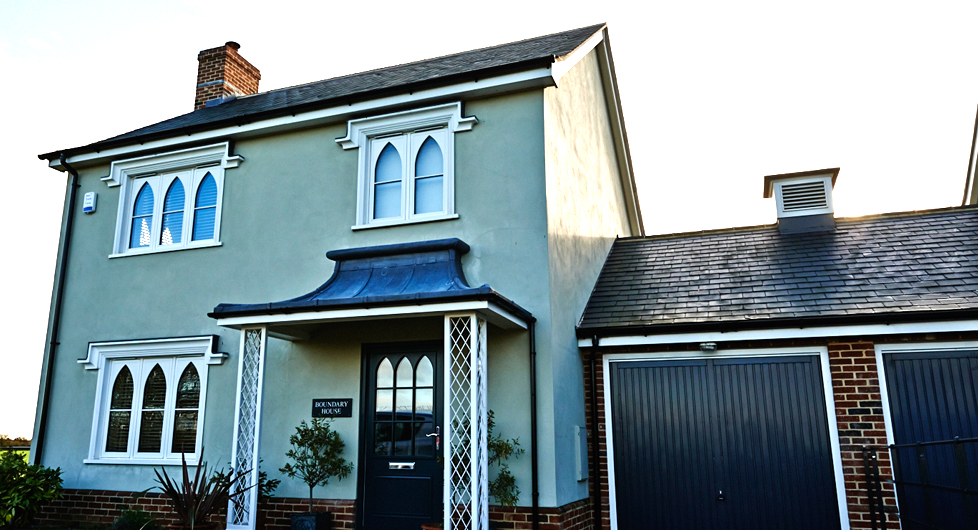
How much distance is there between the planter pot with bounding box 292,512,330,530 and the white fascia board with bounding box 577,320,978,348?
382cm

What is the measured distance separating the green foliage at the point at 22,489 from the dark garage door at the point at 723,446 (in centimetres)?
765

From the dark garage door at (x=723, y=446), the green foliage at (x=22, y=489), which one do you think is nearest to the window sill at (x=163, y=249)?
the green foliage at (x=22, y=489)

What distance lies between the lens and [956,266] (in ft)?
31.0

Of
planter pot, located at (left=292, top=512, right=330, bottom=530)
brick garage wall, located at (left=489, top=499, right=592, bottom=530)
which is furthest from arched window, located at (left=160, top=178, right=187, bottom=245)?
brick garage wall, located at (left=489, top=499, right=592, bottom=530)

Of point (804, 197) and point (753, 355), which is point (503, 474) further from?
point (804, 197)

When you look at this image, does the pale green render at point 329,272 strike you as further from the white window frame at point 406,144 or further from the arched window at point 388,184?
the arched window at point 388,184

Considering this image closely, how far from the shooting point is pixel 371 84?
11.9 metres

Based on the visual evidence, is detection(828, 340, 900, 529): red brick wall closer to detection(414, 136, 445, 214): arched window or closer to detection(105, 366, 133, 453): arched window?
detection(414, 136, 445, 214): arched window

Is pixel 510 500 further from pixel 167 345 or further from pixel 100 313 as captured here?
Result: pixel 100 313

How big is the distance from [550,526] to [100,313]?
752cm

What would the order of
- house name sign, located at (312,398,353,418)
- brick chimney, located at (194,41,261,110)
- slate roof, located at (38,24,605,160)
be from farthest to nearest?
brick chimney, located at (194,41,261,110), slate roof, located at (38,24,605,160), house name sign, located at (312,398,353,418)

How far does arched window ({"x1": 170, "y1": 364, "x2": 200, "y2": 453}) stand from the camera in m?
10.0

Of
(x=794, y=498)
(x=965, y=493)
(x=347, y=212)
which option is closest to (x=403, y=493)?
(x=347, y=212)

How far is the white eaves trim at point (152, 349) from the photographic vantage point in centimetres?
1012
